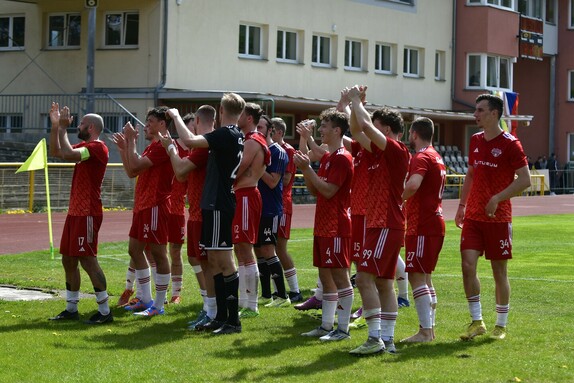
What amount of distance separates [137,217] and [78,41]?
2849 cm

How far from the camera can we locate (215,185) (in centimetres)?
1041

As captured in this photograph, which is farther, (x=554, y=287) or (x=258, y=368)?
(x=554, y=287)

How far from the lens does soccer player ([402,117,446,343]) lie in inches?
396

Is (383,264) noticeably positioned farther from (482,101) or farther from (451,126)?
(451,126)

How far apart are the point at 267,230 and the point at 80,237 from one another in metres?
2.56

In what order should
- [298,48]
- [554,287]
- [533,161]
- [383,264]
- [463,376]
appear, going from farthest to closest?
[533,161] < [298,48] < [554,287] < [383,264] < [463,376]

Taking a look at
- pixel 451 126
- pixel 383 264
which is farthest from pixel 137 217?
pixel 451 126

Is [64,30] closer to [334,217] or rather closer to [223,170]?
[223,170]

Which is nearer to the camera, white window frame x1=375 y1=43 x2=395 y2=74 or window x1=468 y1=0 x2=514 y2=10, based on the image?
white window frame x1=375 y1=43 x2=395 y2=74

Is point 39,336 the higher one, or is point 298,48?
point 298,48

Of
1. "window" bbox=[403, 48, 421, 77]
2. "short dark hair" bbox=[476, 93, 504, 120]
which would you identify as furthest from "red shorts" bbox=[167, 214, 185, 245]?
"window" bbox=[403, 48, 421, 77]

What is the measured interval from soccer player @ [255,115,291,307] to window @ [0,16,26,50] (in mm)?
29347

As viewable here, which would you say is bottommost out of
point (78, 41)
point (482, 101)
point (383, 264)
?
point (383, 264)

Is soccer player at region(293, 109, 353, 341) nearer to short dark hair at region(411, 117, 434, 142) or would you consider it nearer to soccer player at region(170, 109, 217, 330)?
short dark hair at region(411, 117, 434, 142)
